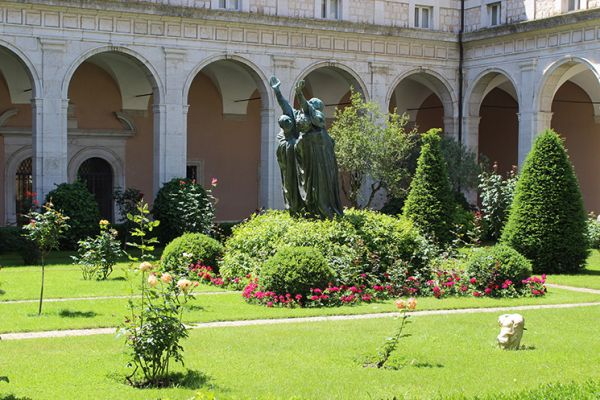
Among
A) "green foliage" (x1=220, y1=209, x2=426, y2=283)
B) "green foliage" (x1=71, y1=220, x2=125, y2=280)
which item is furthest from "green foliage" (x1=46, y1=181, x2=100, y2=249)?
"green foliage" (x1=220, y1=209, x2=426, y2=283)

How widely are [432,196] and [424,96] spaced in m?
12.0

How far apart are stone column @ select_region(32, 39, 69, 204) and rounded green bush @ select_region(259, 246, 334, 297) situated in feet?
34.2

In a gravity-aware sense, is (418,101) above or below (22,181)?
above

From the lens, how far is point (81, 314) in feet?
38.1

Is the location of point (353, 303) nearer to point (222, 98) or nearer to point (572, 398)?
point (572, 398)

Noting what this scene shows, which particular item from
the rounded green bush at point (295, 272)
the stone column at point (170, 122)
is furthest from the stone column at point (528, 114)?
the rounded green bush at point (295, 272)

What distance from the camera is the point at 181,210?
21594 millimetres

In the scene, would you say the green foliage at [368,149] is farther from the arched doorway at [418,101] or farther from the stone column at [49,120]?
the stone column at [49,120]

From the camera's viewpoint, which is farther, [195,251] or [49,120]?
[49,120]

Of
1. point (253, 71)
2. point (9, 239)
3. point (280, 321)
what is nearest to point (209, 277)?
point (280, 321)

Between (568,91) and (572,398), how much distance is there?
24765 mm

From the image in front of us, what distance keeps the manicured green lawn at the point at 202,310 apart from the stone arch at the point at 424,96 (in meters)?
13.7

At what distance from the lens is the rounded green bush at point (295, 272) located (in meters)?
12.7

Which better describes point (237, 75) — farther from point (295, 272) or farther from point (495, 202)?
point (295, 272)
